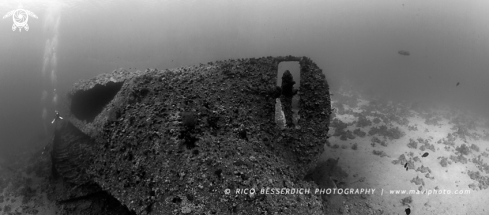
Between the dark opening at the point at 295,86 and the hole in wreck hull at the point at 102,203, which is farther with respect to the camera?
the dark opening at the point at 295,86

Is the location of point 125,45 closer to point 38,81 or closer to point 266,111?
point 38,81

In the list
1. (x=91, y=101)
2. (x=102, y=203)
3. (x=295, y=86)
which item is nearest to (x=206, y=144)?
(x=102, y=203)

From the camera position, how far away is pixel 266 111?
7.12m

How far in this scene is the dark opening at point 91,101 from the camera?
1090 cm

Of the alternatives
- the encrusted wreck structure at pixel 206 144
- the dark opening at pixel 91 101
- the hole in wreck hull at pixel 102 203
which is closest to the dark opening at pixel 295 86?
the encrusted wreck structure at pixel 206 144

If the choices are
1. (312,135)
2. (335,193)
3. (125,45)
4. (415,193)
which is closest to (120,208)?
(312,135)

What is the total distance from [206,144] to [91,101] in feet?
32.5

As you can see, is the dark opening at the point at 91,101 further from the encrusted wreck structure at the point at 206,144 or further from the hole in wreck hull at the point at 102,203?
the hole in wreck hull at the point at 102,203

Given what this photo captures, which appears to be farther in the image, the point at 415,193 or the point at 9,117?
the point at 9,117

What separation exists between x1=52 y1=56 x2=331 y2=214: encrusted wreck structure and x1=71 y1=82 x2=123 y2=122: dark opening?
2.85 metres

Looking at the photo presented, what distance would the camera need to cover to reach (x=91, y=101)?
11719 millimetres

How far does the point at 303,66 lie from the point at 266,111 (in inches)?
107

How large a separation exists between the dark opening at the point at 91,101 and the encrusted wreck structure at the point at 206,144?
2847 millimetres

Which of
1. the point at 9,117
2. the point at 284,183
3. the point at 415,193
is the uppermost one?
the point at 284,183
